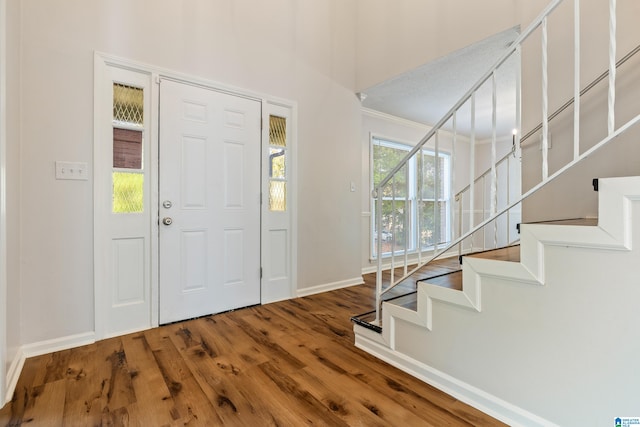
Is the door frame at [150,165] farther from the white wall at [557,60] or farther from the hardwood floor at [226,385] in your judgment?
the white wall at [557,60]

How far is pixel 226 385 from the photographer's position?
1615 mm

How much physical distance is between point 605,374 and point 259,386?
59.8 inches

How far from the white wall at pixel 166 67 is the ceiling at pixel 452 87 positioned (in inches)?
23.7

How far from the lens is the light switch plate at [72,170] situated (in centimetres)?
203

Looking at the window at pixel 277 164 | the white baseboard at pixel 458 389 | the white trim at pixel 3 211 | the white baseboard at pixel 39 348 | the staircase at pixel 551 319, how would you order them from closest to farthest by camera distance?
1. the staircase at pixel 551 319
2. the white baseboard at pixel 458 389
3. the white trim at pixel 3 211
4. the white baseboard at pixel 39 348
5. the window at pixel 277 164

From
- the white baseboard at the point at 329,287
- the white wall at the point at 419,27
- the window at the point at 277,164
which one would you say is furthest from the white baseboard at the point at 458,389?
the white wall at the point at 419,27

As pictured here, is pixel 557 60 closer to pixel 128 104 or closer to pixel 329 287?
pixel 329 287

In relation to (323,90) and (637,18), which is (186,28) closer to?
(323,90)

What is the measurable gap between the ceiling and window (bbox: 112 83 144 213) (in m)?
2.51

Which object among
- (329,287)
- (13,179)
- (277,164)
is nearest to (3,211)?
(13,179)

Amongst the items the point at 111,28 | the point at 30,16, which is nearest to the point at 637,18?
the point at 111,28

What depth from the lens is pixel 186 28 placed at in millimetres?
2514

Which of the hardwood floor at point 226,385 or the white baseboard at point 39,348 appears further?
the white baseboard at point 39,348

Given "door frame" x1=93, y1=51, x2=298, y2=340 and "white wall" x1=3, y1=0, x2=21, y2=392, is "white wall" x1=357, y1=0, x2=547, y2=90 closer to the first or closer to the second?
"door frame" x1=93, y1=51, x2=298, y2=340
